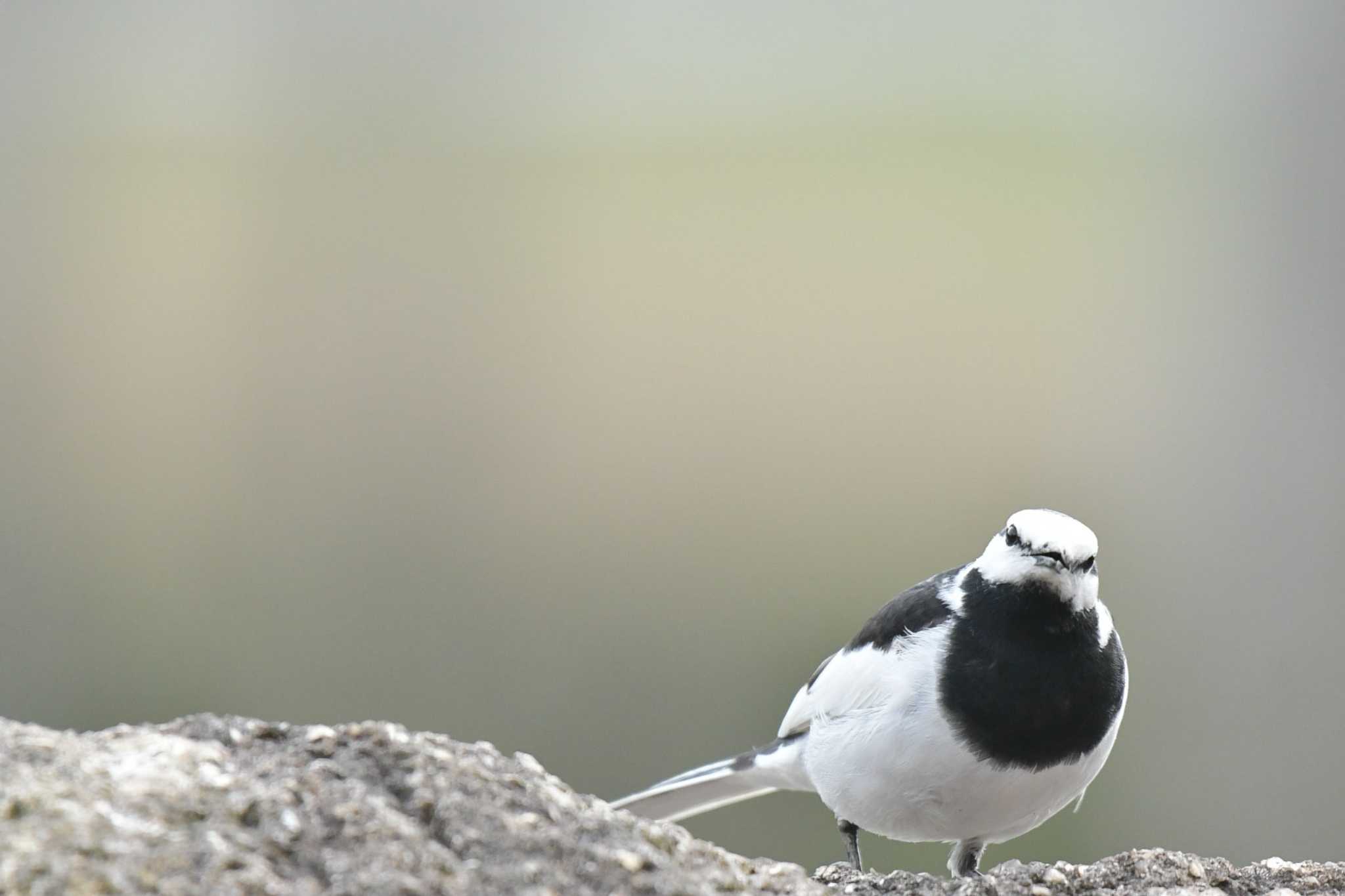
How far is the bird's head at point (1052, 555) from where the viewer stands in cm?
331

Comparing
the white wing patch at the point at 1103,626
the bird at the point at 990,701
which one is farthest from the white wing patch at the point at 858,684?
the white wing patch at the point at 1103,626

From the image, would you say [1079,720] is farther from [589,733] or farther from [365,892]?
[589,733]

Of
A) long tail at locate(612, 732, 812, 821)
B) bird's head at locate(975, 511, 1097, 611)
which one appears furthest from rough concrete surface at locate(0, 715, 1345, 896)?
long tail at locate(612, 732, 812, 821)

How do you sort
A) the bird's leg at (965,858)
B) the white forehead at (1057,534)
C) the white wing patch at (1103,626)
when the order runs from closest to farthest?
the white forehead at (1057,534) < the white wing patch at (1103,626) < the bird's leg at (965,858)

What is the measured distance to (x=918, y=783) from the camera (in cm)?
341

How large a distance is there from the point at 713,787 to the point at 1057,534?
1.52 m

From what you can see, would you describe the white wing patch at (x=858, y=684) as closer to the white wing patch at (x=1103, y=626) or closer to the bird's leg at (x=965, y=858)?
the white wing patch at (x=1103, y=626)

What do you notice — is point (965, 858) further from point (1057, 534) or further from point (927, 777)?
point (1057, 534)

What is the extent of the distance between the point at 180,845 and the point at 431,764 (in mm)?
510

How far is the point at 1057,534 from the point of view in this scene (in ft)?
10.9

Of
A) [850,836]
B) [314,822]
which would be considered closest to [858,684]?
[850,836]

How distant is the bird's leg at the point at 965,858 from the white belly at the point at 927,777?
0.42 ft

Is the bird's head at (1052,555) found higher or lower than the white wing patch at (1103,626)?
higher

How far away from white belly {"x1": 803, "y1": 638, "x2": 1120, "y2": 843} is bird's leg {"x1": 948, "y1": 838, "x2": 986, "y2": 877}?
13 centimetres
